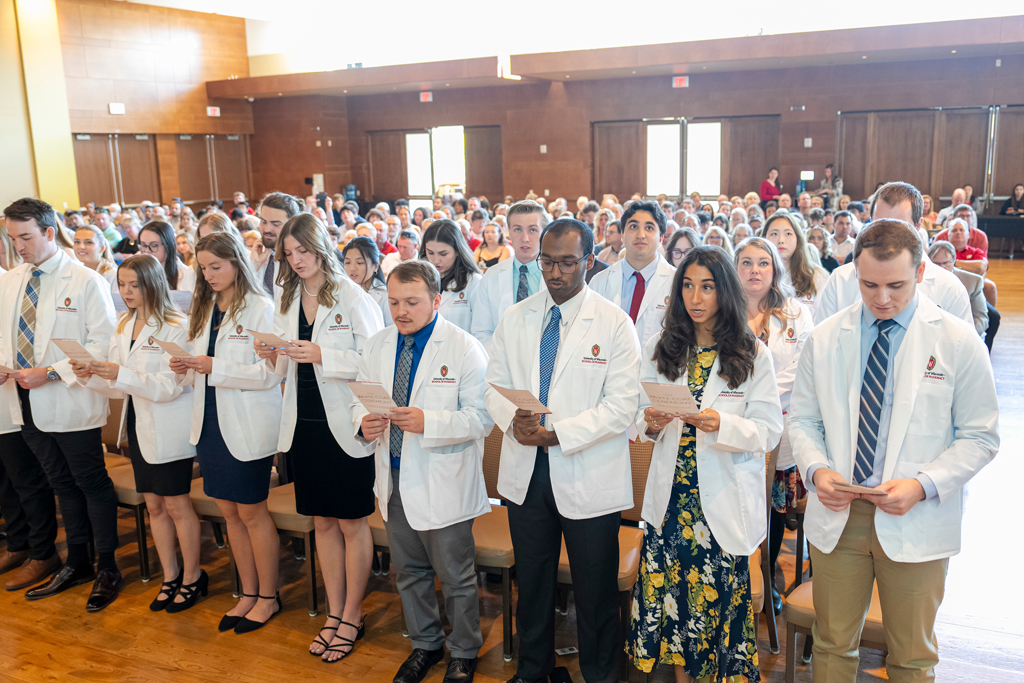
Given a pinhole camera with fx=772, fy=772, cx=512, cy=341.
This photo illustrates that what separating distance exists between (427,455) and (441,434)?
15 cm

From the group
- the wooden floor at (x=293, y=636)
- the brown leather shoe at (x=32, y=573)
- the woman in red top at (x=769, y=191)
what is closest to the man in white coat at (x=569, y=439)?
the wooden floor at (x=293, y=636)

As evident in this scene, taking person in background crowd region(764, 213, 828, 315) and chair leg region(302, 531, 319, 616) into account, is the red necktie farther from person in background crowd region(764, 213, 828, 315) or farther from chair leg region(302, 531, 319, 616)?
chair leg region(302, 531, 319, 616)

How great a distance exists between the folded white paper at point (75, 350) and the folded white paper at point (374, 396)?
1579mm

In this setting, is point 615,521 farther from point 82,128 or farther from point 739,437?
point 82,128

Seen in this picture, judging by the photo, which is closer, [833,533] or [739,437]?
[833,533]

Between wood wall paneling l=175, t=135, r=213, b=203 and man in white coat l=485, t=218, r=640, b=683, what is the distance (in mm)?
19481

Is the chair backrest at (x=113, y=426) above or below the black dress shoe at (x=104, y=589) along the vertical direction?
above

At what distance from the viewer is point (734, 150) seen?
17.7 m

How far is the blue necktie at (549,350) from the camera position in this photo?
2826 millimetres

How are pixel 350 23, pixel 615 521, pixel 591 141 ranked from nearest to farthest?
pixel 615 521 → pixel 591 141 → pixel 350 23

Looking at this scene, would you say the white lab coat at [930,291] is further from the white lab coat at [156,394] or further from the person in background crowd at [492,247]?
the person in background crowd at [492,247]

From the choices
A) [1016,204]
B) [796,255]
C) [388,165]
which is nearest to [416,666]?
[796,255]

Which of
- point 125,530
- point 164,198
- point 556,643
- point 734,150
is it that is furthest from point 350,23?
point 556,643

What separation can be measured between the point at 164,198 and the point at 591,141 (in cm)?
1089
